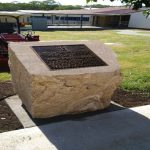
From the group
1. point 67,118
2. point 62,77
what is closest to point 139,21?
point 67,118

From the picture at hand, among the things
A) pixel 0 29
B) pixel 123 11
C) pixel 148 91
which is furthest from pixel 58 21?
pixel 148 91

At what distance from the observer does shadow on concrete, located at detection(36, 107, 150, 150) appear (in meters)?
6.14

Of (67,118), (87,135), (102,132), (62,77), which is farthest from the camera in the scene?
(67,118)

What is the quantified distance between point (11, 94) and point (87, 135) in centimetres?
334

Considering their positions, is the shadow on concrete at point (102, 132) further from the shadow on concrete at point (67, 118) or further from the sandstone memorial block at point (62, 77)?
the sandstone memorial block at point (62, 77)

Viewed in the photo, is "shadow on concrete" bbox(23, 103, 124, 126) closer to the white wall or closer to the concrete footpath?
the concrete footpath

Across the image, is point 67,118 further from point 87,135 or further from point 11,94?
point 11,94

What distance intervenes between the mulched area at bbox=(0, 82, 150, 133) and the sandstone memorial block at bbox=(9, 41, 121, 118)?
0.47 meters

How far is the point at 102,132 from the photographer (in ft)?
22.0

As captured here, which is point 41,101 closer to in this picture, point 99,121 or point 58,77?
point 58,77

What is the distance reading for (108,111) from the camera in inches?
313

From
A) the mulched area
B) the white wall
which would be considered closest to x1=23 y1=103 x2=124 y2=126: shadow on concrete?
the mulched area

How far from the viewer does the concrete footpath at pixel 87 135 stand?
6074mm

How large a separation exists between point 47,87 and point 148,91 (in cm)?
421
